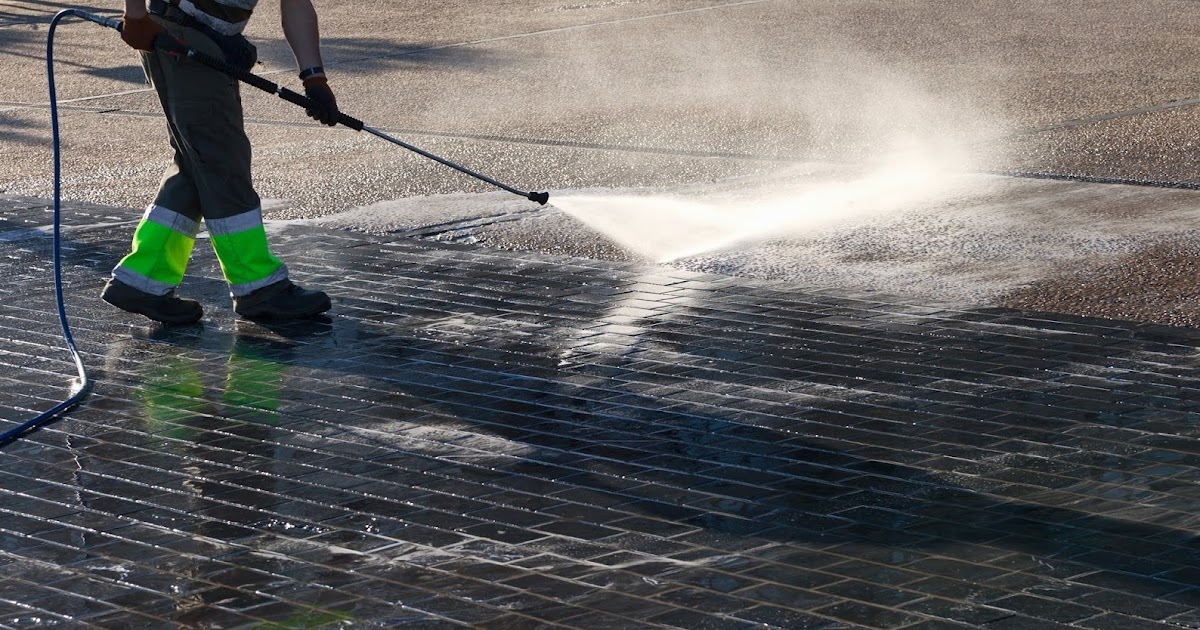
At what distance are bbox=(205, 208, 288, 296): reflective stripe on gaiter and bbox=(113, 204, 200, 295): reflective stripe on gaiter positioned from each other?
0.15 metres

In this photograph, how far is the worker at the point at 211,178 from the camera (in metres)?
5.45

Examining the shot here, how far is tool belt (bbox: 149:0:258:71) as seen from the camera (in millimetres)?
5430

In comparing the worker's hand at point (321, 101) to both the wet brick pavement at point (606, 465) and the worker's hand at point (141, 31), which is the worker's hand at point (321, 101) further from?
the wet brick pavement at point (606, 465)

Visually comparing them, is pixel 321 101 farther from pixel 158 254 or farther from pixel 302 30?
pixel 158 254

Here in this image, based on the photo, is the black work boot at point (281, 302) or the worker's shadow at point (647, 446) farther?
the black work boot at point (281, 302)

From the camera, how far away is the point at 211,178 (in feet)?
18.0

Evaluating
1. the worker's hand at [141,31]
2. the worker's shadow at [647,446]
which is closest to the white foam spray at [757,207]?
the worker's shadow at [647,446]

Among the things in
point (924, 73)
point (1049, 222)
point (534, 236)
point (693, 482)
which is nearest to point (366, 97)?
point (924, 73)

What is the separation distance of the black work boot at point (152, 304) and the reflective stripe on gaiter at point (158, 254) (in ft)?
0.07

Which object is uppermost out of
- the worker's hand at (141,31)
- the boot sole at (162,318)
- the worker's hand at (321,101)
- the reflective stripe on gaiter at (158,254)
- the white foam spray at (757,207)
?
the worker's hand at (141,31)

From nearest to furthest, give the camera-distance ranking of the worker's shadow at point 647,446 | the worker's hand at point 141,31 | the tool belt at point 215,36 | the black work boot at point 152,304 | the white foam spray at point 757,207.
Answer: the worker's shadow at point 647,446 < the worker's hand at point 141,31 < the tool belt at point 215,36 < the black work boot at point 152,304 < the white foam spray at point 757,207

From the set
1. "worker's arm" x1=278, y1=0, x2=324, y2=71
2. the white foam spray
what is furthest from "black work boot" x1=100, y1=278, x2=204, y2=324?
the white foam spray

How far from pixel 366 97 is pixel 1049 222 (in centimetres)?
549

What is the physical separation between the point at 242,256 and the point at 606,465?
1.97 meters
